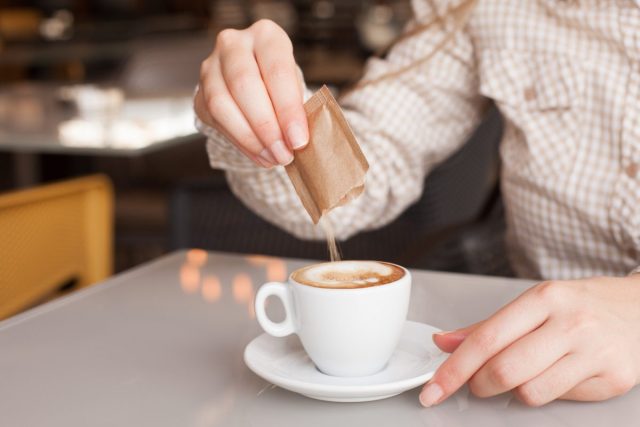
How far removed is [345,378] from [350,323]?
0.05 m

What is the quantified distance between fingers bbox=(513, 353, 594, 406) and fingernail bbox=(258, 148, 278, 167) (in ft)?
0.93

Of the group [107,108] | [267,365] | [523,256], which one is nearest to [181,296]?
[267,365]

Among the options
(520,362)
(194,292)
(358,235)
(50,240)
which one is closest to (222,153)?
(194,292)

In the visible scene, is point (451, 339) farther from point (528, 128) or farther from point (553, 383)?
point (528, 128)

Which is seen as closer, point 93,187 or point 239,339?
point 239,339

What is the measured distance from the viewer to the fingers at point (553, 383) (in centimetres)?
65

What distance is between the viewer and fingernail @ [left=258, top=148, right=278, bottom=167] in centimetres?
78

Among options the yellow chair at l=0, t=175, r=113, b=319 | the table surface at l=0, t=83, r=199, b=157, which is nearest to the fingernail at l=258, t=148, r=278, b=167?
the yellow chair at l=0, t=175, r=113, b=319

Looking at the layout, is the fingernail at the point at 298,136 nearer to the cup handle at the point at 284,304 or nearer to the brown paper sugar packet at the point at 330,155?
the brown paper sugar packet at the point at 330,155

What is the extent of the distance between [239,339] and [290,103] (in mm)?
224

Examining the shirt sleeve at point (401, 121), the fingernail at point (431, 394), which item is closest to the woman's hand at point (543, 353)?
the fingernail at point (431, 394)

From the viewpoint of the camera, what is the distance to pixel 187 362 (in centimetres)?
77

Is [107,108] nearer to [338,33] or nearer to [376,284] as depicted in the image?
[376,284]

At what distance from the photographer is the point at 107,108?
2.29m
